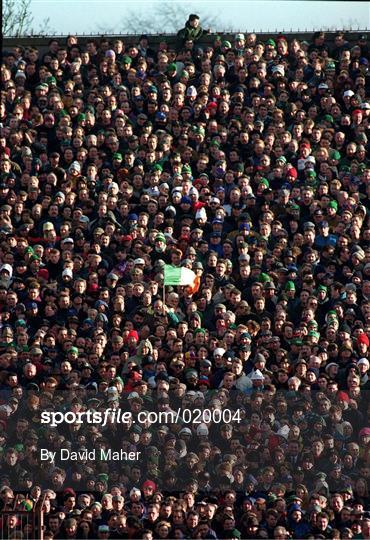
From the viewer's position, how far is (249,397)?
3131cm

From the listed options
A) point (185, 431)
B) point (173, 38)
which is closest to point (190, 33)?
point (173, 38)

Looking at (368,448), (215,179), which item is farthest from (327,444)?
(215,179)

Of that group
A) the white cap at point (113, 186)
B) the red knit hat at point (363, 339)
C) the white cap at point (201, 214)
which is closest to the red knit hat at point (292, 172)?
the white cap at point (201, 214)

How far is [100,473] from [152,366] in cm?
223

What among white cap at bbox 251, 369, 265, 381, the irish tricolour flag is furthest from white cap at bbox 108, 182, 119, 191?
white cap at bbox 251, 369, 265, 381

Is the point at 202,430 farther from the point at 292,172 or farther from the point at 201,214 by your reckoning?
the point at 292,172

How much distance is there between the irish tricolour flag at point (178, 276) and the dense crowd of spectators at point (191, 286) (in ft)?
0.35

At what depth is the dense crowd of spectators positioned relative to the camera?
1195 inches

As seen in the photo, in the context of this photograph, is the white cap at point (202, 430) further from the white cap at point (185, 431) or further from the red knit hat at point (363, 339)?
the red knit hat at point (363, 339)

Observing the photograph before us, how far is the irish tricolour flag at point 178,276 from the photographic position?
111 feet

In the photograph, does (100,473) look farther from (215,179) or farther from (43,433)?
(215,179)

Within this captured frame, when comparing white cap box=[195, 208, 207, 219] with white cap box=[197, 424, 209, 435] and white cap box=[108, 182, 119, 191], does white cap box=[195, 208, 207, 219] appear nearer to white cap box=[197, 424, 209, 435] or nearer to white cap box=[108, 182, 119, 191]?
white cap box=[108, 182, 119, 191]

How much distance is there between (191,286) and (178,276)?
0.85ft

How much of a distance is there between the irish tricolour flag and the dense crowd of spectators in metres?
0.11
